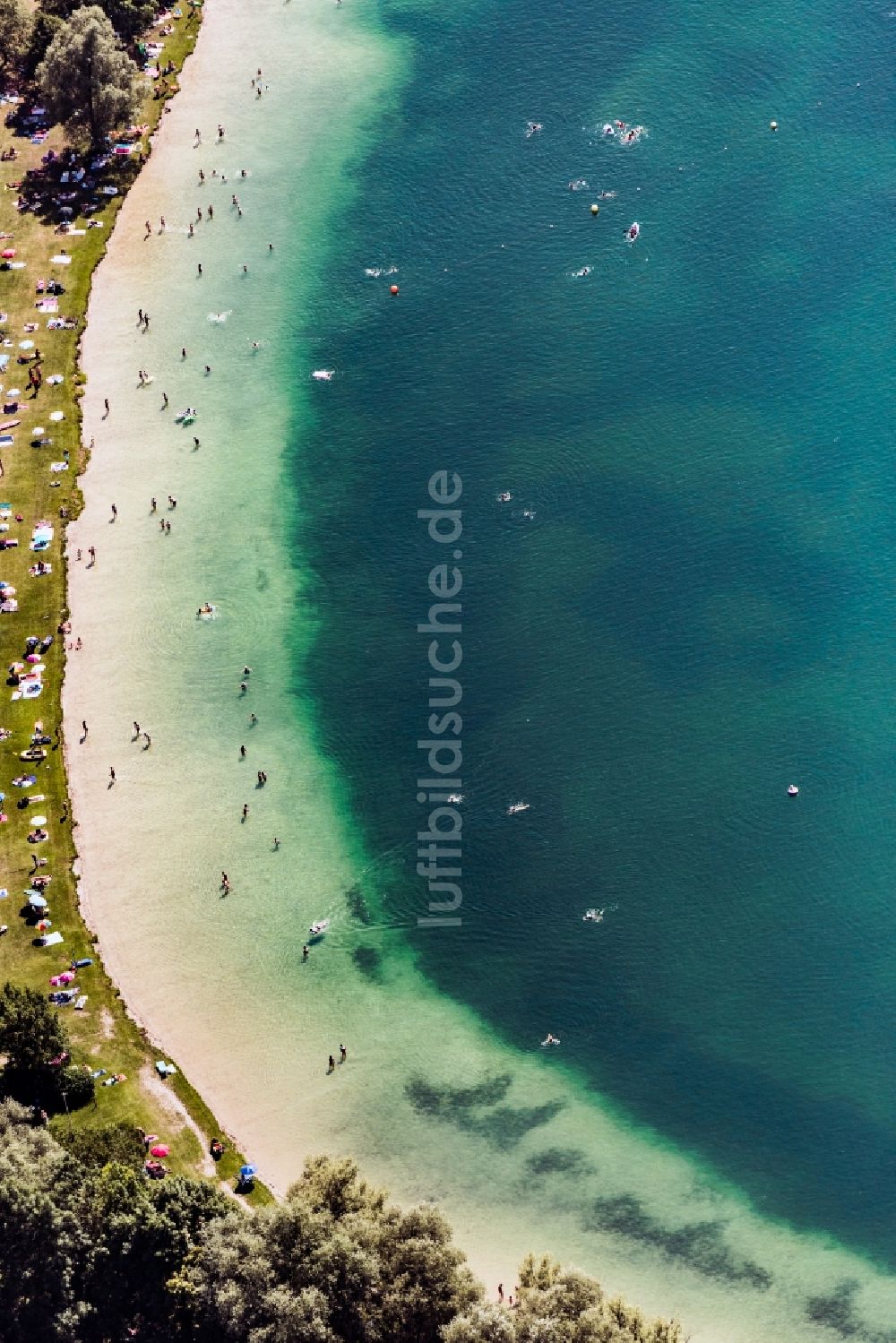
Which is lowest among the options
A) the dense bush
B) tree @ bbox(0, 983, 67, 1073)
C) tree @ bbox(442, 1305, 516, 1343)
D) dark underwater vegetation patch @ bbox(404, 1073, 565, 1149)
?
tree @ bbox(442, 1305, 516, 1343)

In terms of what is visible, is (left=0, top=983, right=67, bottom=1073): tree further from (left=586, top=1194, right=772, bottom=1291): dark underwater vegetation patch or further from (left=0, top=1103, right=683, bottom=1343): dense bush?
(left=586, top=1194, right=772, bottom=1291): dark underwater vegetation patch

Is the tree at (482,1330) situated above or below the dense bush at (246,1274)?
below

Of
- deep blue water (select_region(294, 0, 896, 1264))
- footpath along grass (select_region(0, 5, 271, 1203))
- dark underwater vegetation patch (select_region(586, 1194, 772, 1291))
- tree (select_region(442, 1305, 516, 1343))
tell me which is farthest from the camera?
deep blue water (select_region(294, 0, 896, 1264))

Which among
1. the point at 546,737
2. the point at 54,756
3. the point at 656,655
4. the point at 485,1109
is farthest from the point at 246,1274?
the point at 656,655

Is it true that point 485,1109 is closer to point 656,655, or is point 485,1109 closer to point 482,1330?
point 482,1330

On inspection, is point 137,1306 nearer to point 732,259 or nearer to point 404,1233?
point 404,1233

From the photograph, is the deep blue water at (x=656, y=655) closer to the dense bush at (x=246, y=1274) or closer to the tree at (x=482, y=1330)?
the dense bush at (x=246, y=1274)

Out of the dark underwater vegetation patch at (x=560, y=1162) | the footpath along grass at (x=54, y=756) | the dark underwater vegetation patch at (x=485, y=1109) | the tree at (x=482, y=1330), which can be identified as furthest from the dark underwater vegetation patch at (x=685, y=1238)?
the footpath along grass at (x=54, y=756)

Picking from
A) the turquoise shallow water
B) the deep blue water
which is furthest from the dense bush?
the deep blue water
